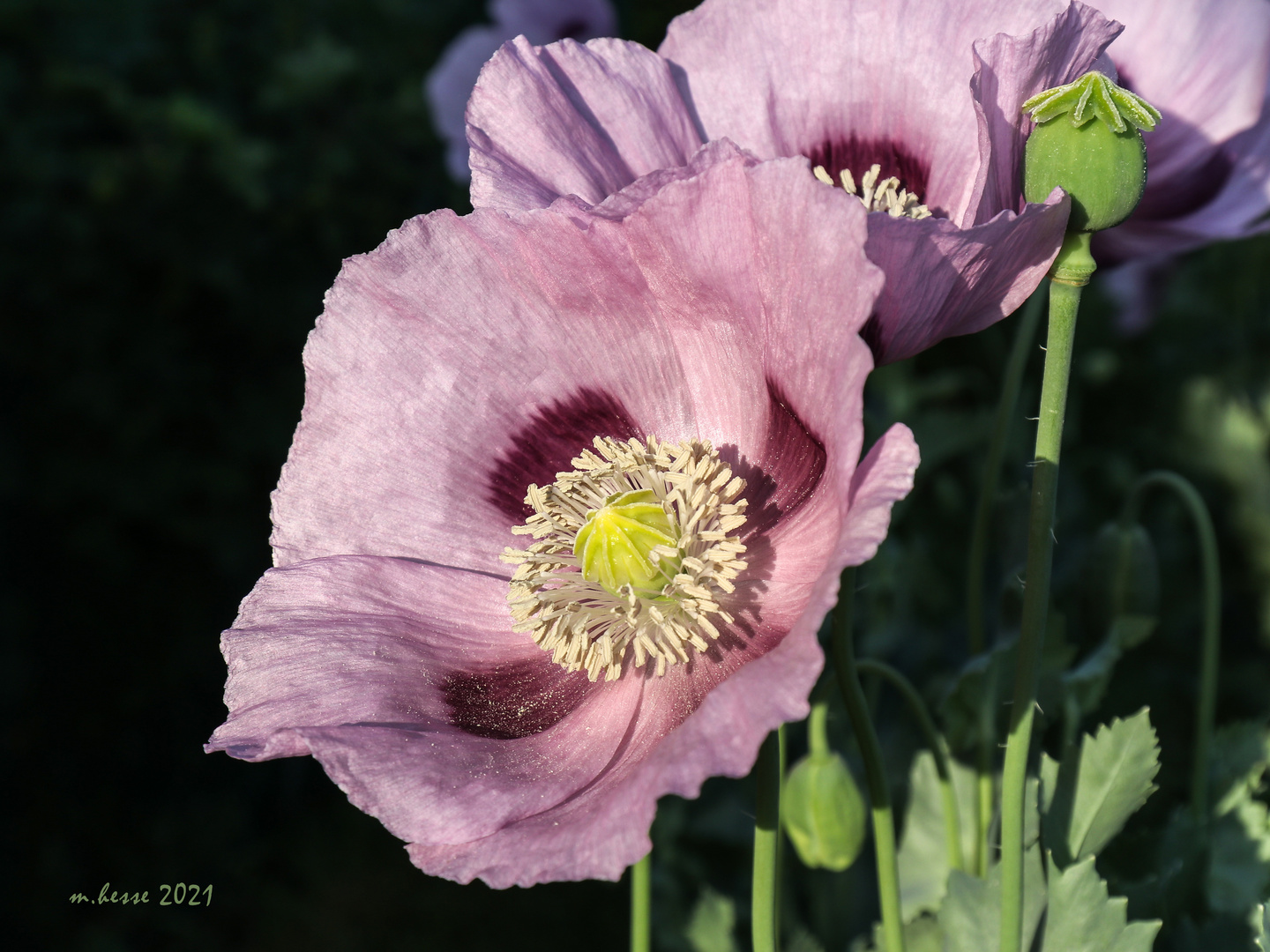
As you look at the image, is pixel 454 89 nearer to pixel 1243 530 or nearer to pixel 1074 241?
pixel 1243 530

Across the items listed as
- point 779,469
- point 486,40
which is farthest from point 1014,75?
point 486,40

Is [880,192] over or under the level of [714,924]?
over

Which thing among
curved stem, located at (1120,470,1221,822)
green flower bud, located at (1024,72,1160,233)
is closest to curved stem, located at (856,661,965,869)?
curved stem, located at (1120,470,1221,822)

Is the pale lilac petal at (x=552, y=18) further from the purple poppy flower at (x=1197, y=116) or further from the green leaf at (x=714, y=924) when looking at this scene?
the green leaf at (x=714, y=924)

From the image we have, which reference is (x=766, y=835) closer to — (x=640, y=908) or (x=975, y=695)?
(x=640, y=908)

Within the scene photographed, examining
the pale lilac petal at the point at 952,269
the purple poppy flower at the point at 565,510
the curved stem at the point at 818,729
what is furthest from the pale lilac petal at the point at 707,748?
the curved stem at the point at 818,729

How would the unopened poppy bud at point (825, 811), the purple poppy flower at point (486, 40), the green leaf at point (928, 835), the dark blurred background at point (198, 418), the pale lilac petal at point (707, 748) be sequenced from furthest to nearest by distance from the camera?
1. the dark blurred background at point (198, 418)
2. the purple poppy flower at point (486, 40)
3. the green leaf at point (928, 835)
4. the unopened poppy bud at point (825, 811)
5. the pale lilac petal at point (707, 748)
